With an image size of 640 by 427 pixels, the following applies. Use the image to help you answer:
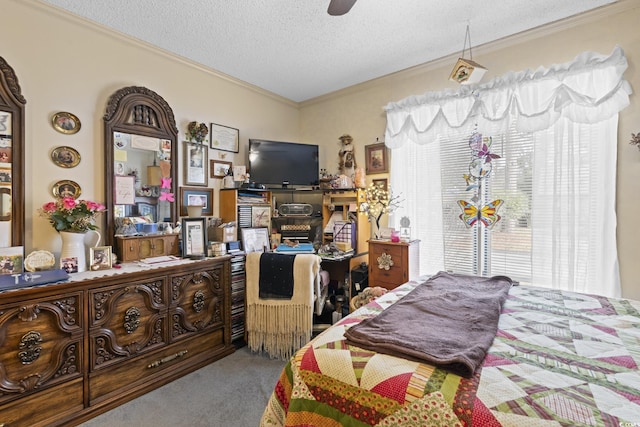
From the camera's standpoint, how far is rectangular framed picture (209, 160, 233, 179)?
303 centimetres

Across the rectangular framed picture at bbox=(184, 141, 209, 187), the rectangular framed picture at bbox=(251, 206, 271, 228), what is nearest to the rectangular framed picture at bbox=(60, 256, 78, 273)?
the rectangular framed picture at bbox=(184, 141, 209, 187)

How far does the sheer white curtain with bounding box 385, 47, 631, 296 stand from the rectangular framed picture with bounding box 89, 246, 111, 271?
2.79m

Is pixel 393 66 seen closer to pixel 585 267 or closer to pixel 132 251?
pixel 585 267

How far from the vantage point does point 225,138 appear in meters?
3.14

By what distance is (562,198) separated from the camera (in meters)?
2.23

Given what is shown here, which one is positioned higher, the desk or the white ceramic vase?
the white ceramic vase

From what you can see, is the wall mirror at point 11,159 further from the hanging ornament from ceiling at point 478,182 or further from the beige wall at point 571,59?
the hanging ornament from ceiling at point 478,182

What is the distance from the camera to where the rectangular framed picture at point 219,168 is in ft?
9.95

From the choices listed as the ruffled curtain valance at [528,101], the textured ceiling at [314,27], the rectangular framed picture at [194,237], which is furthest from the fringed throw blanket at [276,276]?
the textured ceiling at [314,27]

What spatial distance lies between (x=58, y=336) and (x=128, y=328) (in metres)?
0.37

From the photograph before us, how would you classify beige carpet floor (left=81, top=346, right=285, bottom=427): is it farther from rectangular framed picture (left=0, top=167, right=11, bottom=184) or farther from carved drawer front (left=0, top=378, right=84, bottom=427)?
rectangular framed picture (left=0, top=167, right=11, bottom=184)

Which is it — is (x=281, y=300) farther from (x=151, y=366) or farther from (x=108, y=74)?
(x=108, y=74)

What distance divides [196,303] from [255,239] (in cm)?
83

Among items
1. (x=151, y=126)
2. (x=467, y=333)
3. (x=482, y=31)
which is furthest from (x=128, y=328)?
(x=482, y=31)
